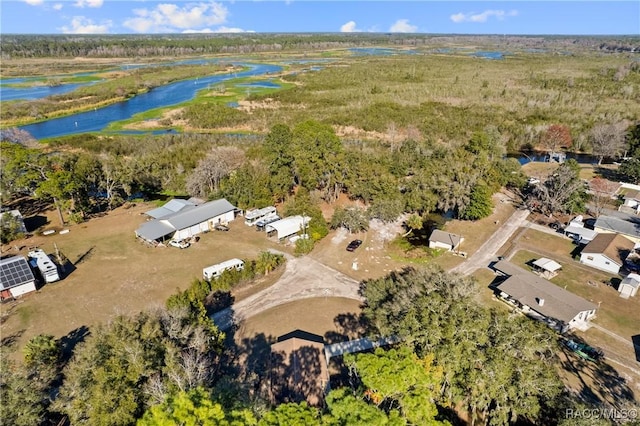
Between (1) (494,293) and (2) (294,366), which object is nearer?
(2) (294,366)

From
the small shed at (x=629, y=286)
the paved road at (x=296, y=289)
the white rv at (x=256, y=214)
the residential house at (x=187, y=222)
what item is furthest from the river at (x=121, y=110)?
the small shed at (x=629, y=286)

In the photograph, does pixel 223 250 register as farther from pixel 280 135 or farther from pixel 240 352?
pixel 280 135

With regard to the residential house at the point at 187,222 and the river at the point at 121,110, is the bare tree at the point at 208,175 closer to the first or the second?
the residential house at the point at 187,222

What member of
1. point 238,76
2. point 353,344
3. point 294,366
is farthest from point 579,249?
point 238,76

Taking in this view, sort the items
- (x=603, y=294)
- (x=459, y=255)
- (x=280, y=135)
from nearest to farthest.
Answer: (x=603, y=294), (x=459, y=255), (x=280, y=135)

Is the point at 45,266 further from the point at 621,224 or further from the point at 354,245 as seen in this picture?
the point at 621,224

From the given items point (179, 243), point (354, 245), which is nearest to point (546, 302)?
point (354, 245)

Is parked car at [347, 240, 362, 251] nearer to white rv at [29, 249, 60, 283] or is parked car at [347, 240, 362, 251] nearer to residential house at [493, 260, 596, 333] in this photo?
residential house at [493, 260, 596, 333]

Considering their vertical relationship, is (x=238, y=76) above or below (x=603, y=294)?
above
